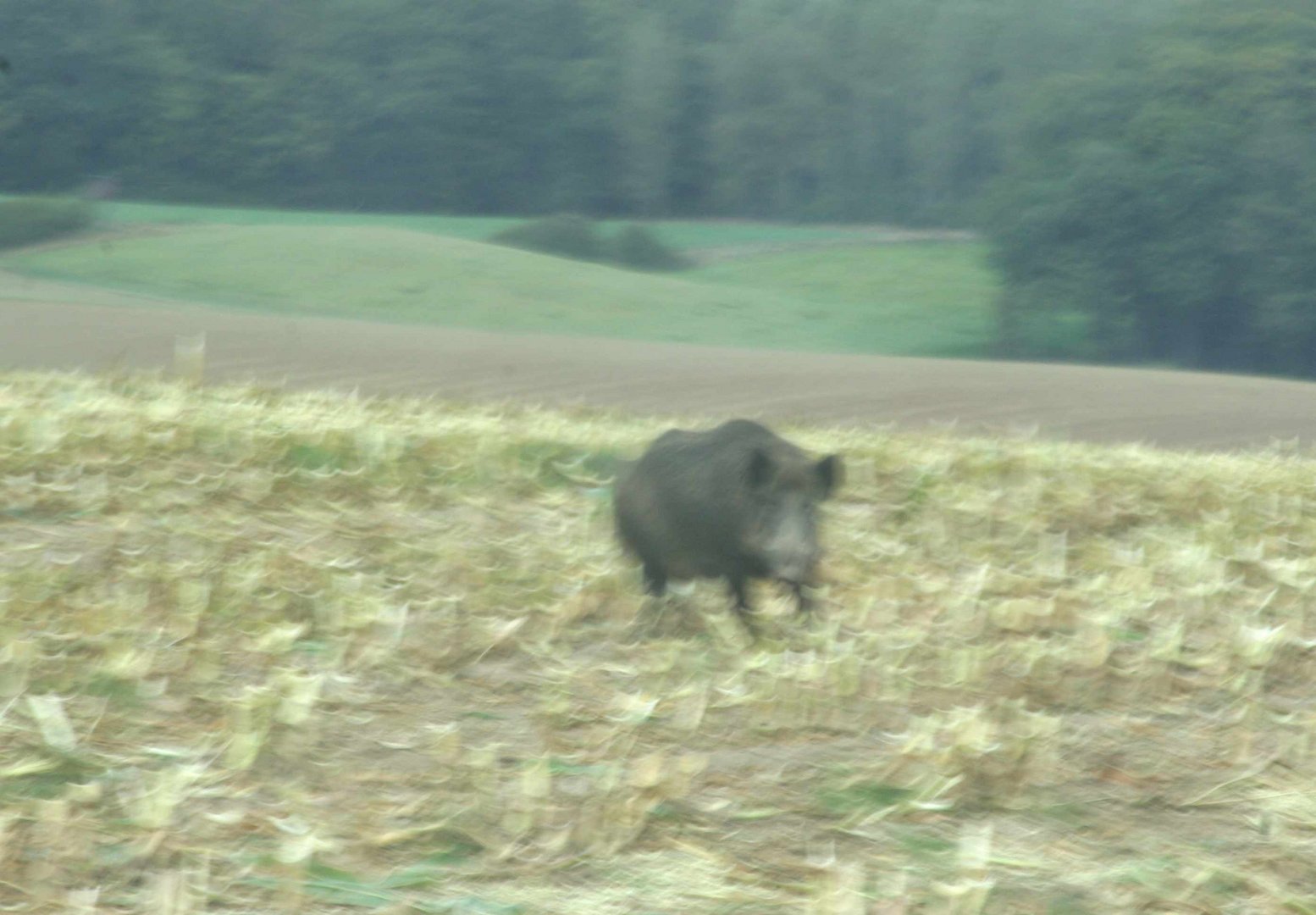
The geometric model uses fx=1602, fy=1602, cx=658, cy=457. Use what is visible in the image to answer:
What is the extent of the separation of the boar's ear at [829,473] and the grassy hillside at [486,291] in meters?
9.64

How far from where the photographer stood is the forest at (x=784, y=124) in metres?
13.9

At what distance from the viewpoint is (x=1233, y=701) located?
184 inches

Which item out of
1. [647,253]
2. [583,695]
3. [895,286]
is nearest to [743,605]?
[583,695]

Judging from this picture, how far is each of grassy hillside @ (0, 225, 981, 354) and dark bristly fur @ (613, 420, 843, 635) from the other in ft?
30.9

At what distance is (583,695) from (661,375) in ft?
30.8

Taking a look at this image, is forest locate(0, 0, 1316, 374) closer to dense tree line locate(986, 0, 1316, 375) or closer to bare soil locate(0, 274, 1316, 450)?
dense tree line locate(986, 0, 1316, 375)

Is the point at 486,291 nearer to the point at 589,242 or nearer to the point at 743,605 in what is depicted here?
the point at 589,242

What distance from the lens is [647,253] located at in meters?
14.7

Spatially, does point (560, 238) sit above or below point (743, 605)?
above

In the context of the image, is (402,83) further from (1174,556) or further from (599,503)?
(1174,556)

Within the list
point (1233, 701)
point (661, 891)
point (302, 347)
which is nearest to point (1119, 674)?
point (1233, 701)

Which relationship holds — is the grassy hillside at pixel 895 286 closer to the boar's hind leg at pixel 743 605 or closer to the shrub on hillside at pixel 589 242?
the shrub on hillside at pixel 589 242

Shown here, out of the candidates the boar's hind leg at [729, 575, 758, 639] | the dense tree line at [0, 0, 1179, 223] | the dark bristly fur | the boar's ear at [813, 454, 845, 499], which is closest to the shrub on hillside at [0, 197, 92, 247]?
the dense tree line at [0, 0, 1179, 223]

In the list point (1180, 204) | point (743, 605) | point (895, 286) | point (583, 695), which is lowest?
point (583, 695)
